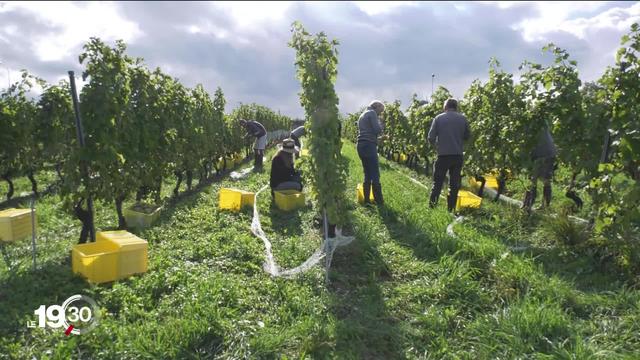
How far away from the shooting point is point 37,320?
3346mm

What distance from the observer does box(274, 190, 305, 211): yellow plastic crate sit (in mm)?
7617

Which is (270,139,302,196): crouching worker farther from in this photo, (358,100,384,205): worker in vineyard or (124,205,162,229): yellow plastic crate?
(124,205,162,229): yellow plastic crate

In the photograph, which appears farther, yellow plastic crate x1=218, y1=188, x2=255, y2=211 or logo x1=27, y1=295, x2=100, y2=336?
yellow plastic crate x1=218, y1=188, x2=255, y2=211

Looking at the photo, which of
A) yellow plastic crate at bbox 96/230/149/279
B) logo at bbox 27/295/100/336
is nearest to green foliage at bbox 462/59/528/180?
yellow plastic crate at bbox 96/230/149/279

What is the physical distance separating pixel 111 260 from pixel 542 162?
5.71 m

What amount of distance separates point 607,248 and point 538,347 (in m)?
2.05

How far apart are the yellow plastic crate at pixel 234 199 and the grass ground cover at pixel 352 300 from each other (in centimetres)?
146

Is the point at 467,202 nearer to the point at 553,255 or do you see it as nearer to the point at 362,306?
the point at 553,255

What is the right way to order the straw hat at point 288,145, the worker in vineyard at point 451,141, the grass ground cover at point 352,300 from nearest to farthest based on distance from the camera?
1. the grass ground cover at point 352,300
2. the worker in vineyard at point 451,141
3. the straw hat at point 288,145

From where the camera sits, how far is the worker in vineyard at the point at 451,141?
6543 mm

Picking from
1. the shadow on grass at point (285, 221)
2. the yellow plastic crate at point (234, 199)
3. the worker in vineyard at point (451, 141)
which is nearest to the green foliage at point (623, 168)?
the worker in vineyard at point (451, 141)

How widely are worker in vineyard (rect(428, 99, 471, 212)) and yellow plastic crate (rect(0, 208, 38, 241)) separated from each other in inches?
229

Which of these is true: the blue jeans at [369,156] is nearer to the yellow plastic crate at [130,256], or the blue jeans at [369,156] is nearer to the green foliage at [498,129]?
the green foliage at [498,129]

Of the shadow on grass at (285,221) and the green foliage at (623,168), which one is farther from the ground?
the green foliage at (623,168)
